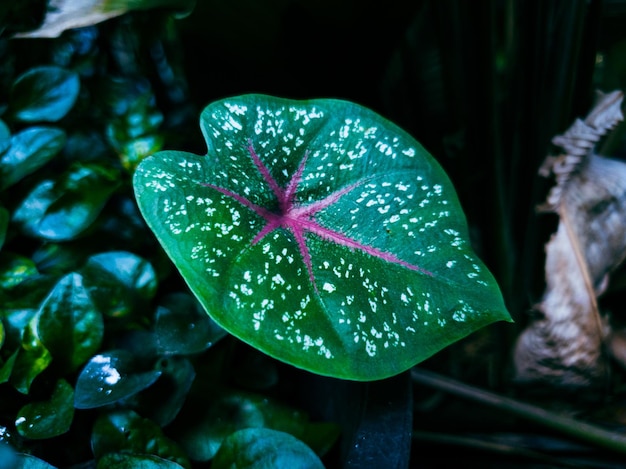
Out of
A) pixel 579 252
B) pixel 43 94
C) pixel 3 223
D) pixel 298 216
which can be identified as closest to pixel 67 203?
pixel 3 223

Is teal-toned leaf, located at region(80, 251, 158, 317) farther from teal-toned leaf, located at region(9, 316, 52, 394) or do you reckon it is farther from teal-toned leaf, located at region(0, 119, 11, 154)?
teal-toned leaf, located at region(0, 119, 11, 154)

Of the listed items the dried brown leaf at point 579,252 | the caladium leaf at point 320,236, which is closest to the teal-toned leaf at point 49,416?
the caladium leaf at point 320,236

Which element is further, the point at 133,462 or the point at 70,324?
the point at 70,324

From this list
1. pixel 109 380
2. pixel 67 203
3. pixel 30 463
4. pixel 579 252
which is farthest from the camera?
pixel 579 252

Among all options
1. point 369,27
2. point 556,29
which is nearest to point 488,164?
point 556,29

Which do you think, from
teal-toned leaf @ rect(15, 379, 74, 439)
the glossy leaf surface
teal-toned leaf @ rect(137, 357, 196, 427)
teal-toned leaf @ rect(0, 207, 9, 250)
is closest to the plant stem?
the glossy leaf surface

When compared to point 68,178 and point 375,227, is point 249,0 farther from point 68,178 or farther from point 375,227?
point 375,227

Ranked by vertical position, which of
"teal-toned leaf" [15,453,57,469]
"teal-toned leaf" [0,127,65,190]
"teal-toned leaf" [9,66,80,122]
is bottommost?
"teal-toned leaf" [15,453,57,469]

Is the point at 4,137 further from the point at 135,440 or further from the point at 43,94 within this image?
the point at 135,440
